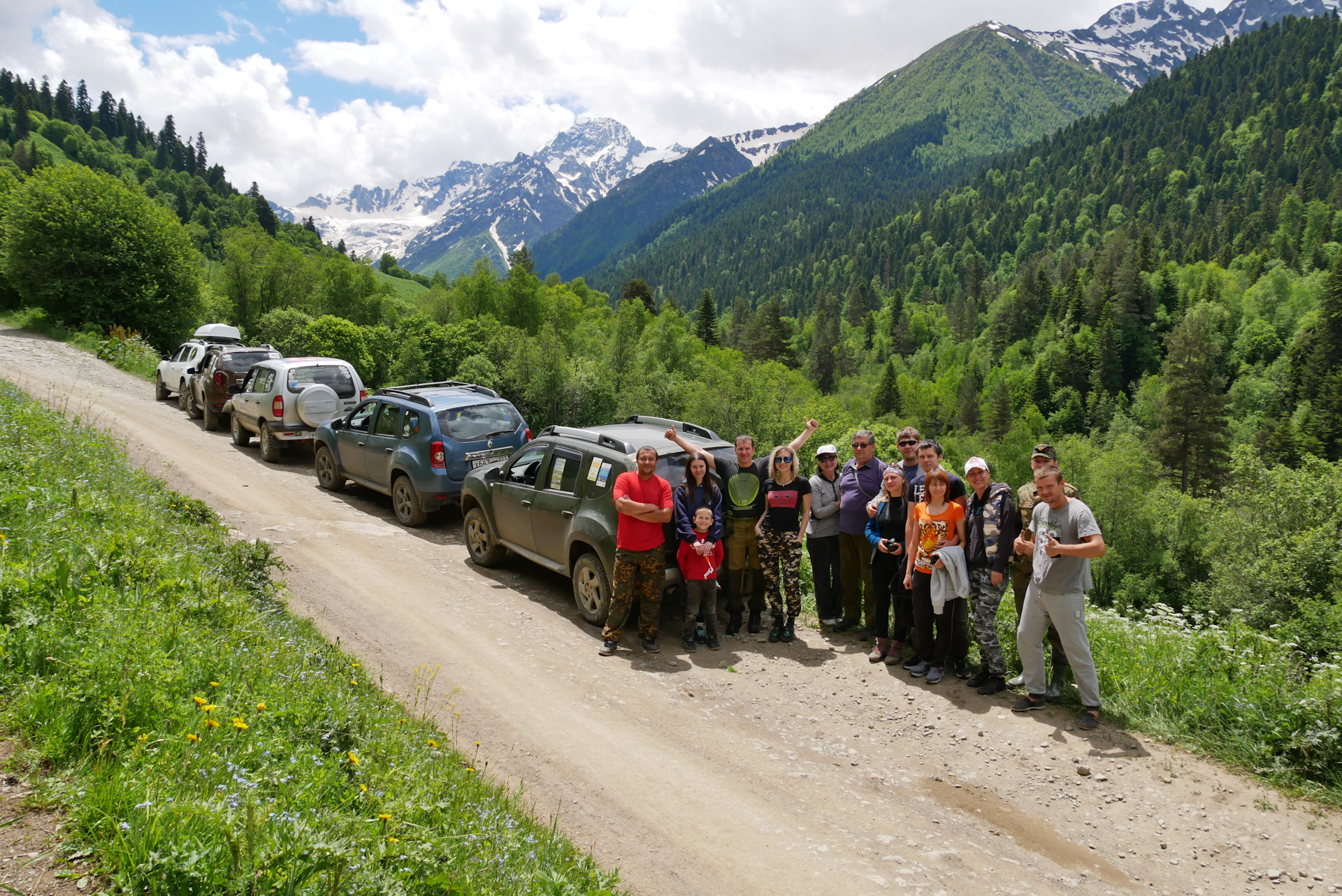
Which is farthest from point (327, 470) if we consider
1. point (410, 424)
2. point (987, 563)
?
point (987, 563)

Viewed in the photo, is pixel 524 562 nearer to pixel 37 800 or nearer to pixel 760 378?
pixel 37 800

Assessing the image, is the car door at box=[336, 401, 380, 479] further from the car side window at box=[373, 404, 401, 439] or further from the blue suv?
the car side window at box=[373, 404, 401, 439]

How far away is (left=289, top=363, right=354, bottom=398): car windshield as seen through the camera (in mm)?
15664

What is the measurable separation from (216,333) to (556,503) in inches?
907

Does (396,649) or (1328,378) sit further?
(1328,378)

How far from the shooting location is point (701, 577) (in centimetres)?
779

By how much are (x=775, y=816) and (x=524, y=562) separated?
629cm

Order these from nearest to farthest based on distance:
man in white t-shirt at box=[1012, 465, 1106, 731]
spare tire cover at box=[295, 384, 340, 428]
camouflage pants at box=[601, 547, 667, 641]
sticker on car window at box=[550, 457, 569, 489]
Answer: man in white t-shirt at box=[1012, 465, 1106, 731] < camouflage pants at box=[601, 547, 667, 641] < sticker on car window at box=[550, 457, 569, 489] < spare tire cover at box=[295, 384, 340, 428]

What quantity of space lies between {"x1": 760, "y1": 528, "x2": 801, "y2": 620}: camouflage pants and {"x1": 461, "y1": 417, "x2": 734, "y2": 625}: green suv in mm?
989

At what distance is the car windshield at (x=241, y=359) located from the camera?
18.6 meters

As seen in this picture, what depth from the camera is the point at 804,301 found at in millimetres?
172250

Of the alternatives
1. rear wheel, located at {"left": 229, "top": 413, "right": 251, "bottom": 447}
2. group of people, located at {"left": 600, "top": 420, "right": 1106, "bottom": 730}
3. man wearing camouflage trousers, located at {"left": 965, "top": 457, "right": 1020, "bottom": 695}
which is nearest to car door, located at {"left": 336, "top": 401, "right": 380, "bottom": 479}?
rear wheel, located at {"left": 229, "top": 413, "right": 251, "bottom": 447}

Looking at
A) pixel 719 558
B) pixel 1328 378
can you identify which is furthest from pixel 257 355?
pixel 1328 378

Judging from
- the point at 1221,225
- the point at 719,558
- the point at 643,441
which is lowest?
the point at 719,558
